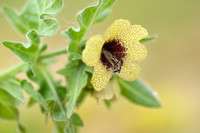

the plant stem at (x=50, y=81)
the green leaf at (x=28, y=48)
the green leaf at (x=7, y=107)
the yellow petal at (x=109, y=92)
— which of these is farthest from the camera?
the green leaf at (x=7, y=107)

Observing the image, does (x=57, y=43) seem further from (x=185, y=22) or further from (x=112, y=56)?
(x=112, y=56)

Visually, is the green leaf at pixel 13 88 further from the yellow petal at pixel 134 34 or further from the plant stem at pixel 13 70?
the yellow petal at pixel 134 34

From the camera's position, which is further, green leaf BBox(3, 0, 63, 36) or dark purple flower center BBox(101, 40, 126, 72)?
dark purple flower center BBox(101, 40, 126, 72)

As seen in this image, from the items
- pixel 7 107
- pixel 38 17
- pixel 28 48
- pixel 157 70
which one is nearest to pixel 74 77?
pixel 28 48

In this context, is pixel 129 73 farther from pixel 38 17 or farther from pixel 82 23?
pixel 38 17

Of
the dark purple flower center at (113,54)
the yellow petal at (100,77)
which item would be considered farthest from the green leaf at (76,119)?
the dark purple flower center at (113,54)

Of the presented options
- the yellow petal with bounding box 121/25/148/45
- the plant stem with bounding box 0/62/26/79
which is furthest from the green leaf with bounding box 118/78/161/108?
the plant stem with bounding box 0/62/26/79

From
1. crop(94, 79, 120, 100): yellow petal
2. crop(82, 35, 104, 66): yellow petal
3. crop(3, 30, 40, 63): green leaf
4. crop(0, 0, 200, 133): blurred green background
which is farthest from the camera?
crop(0, 0, 200, 133): blurred green background

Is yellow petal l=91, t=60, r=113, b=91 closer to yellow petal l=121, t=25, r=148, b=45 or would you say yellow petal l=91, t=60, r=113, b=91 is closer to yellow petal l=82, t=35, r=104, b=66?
yellow petal l=82, t=35, r=104, b=66
